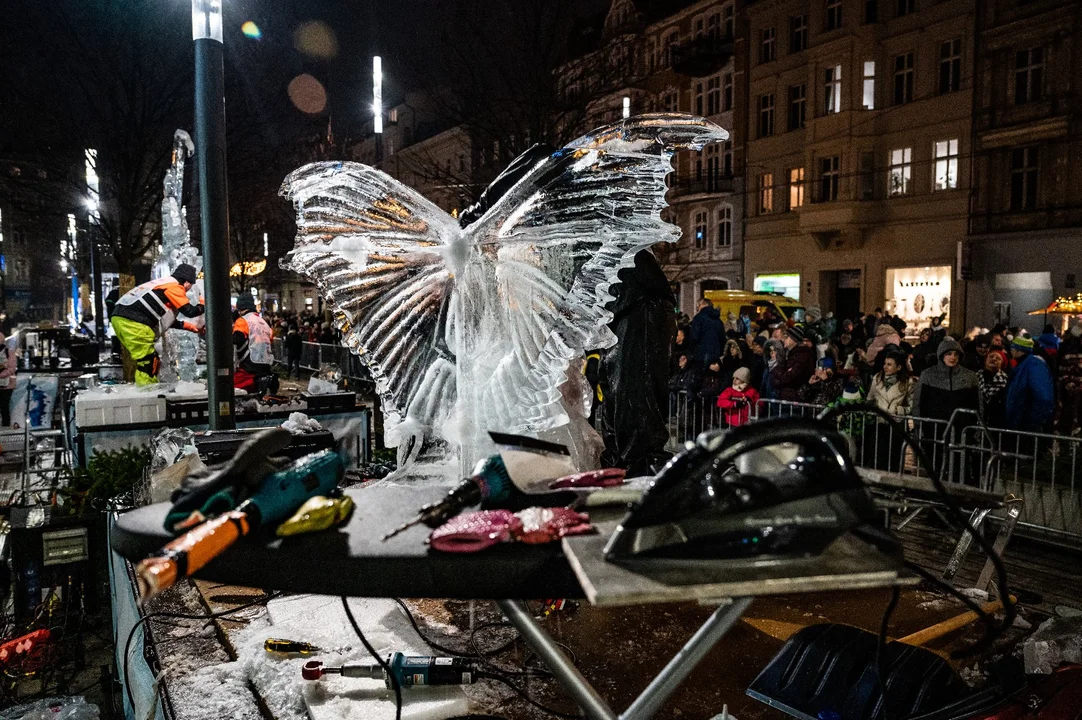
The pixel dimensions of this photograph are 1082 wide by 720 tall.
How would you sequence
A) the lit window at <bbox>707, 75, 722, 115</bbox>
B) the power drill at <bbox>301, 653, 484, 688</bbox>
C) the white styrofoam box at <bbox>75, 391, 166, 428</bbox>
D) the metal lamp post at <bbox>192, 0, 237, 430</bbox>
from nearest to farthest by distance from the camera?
the power drill at <bbox>301, 653, 484, 688</bbox>, the metal lamp post at <bbox>192, 0, 237, 430</bbox>, the white styrofoam box at <bbox>75, 391, 166, 428</bbox>, the lit window at <bbox>707, 75, 722, 115</bbox>

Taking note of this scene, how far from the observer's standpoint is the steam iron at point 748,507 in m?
1.60

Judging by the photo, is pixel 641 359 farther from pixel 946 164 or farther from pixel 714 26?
pixel 714 26

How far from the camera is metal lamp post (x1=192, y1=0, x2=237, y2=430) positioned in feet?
18.8

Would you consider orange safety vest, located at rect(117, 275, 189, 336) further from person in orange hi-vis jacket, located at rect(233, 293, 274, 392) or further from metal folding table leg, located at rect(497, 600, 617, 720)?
metal folding table leg, located at rect(497, 600, 617, 720)

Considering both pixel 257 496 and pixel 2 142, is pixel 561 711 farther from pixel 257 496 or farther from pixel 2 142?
pixel 2 142

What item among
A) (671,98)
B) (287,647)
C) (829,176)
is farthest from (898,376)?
(671,98)

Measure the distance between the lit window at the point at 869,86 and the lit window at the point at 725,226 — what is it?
722cm

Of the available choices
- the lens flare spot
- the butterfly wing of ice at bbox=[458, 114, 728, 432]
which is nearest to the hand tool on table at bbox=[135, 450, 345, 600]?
the butterfly wing of ice at bbox=[458, 114, 728, 432]

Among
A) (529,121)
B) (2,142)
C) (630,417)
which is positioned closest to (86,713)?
(630,417)

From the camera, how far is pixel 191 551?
64.1 inches

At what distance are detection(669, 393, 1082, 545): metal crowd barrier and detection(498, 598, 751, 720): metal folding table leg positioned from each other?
4.47 m

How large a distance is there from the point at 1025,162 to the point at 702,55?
1405cm

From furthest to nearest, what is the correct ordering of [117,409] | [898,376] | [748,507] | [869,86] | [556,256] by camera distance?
1. [869,86]
2. [898,376]
3. [117,409]
4. [556,256]
5. [748,507]

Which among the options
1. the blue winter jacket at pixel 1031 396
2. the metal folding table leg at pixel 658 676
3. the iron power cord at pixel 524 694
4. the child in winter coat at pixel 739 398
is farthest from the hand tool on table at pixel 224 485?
the blue winter jacket at pixel 1031 396
